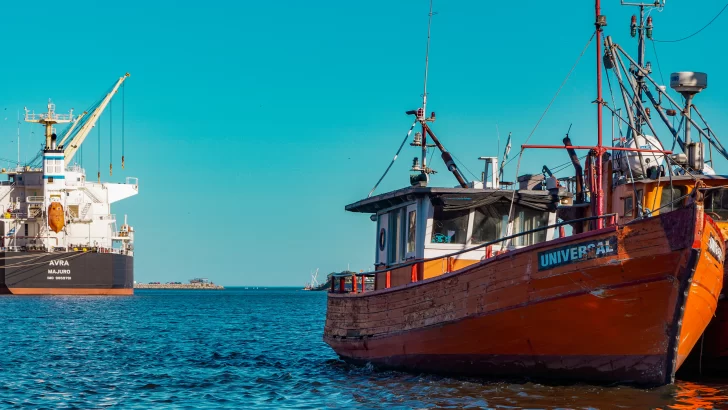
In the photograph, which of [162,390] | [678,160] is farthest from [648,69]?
[162,390]

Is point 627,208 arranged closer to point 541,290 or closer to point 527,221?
point 527,221

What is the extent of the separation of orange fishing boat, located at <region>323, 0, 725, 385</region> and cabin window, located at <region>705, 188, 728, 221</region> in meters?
0.50

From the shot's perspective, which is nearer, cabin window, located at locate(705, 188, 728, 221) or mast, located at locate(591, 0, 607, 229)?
mast, located at locate(591, 0, 607, 229)

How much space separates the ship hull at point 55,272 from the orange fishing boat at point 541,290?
58.6 meters

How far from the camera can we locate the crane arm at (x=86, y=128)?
298 ft

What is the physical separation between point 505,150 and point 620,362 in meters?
7.36

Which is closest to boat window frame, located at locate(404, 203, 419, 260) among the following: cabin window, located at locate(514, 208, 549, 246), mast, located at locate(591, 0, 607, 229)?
cabin window, located at locate(514, 208, 549, 246)

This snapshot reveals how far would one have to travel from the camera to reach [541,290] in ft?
49.3

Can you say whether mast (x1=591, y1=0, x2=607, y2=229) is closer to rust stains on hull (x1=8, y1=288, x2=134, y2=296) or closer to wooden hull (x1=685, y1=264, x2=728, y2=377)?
wooden hull (x1=685, y1=264, x2=728, y2=377)

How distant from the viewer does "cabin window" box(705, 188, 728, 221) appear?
1994 cm

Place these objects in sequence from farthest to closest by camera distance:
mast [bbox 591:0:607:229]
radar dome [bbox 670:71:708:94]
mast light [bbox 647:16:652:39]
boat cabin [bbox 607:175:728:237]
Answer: mast light [bbox 647:16:652:39] < radar dome [bbox 670:71:708:94] < boat cabin [bbox 607:175:728:237] < mast [bbox 591:0:607:229]

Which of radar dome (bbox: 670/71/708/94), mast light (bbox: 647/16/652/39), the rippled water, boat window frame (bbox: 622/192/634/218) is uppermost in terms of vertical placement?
mast light (bbox: 647/16/652/39)

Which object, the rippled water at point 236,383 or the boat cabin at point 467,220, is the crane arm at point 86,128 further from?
the boat cabin at point 467,220

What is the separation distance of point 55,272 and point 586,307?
6571 centimetres
